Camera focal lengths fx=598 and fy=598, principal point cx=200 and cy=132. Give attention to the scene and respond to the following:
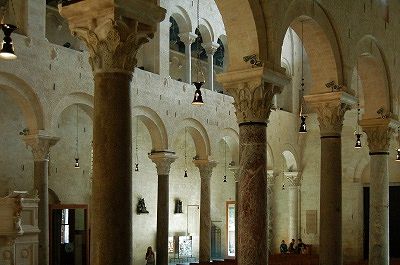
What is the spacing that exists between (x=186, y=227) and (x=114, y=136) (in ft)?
64.8

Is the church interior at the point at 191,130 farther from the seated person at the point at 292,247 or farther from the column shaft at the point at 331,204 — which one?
the seated person at the point at 292,247

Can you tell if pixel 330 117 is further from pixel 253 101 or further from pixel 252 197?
pixel 252 197

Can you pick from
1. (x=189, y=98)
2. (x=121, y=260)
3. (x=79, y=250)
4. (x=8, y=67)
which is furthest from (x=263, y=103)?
(x=79, y=250)

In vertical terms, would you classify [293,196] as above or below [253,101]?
below

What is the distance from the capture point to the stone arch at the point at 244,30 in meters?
10.8

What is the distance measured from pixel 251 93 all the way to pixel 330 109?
3.52 m

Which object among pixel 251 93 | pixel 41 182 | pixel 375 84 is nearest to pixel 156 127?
pixel 41 182

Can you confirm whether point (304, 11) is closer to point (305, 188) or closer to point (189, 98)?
point (189, 98)

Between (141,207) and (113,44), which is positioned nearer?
(113,44)

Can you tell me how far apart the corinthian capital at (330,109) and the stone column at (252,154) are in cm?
284

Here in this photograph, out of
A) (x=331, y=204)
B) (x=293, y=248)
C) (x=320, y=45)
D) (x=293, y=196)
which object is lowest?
(x=293, y=248)

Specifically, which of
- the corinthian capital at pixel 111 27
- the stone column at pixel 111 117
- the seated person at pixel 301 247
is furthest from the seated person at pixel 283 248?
the corinthian capital at pixel 111 27

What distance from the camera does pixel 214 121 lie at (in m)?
23.6

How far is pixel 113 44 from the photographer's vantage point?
757 centimetres
